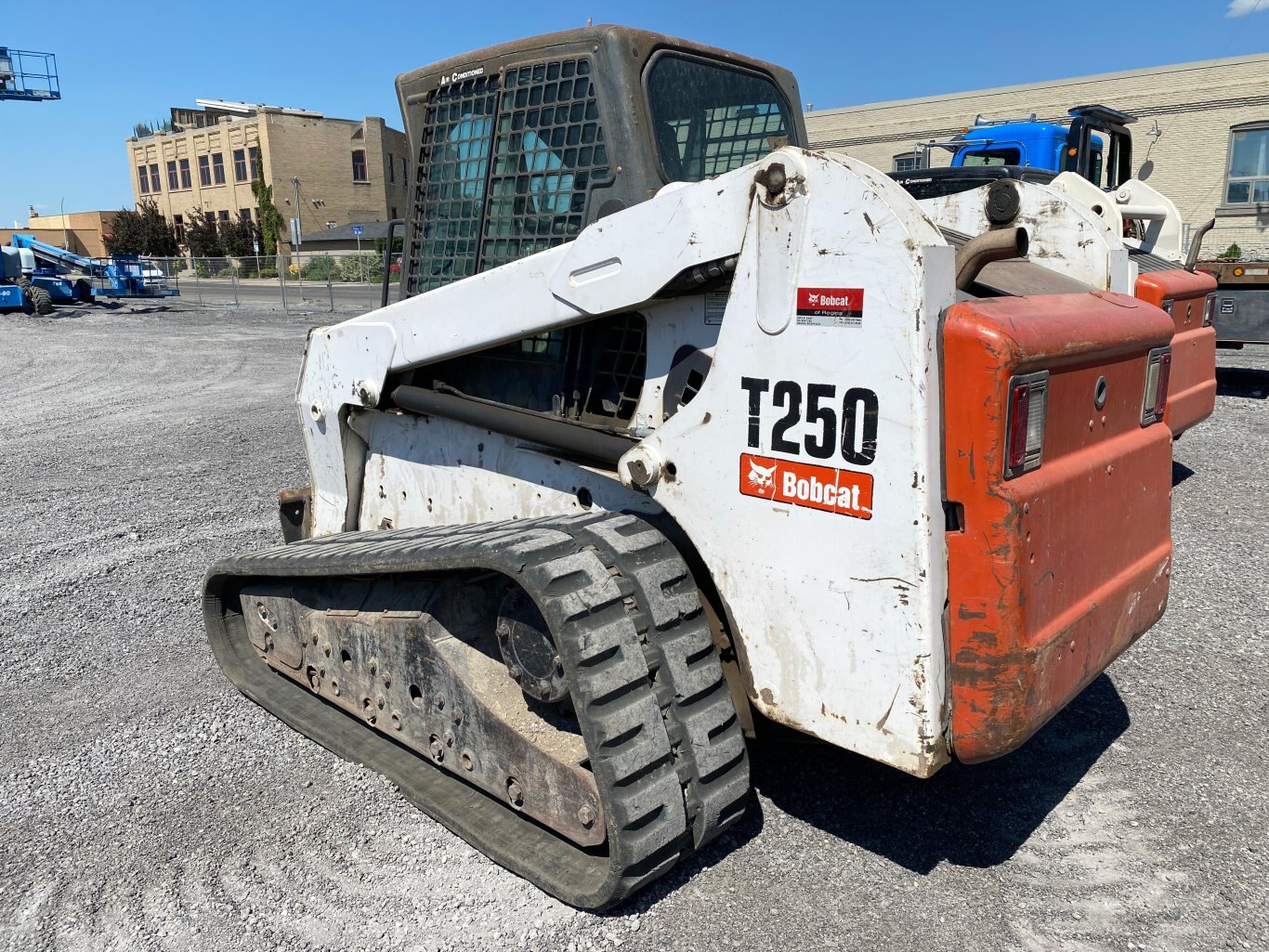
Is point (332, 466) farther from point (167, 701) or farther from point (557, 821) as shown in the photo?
point (557, 821)

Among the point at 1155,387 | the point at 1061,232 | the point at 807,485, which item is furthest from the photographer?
the point at 1061,232

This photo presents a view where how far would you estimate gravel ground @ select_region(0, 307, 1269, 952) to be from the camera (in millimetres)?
2508

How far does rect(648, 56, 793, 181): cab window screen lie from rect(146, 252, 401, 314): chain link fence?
22125mm

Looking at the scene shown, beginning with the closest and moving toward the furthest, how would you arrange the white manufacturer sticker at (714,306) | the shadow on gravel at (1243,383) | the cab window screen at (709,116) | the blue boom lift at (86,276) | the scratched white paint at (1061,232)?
the white manufacturer sticker at (714,306) < the cab window screen at (709,116) < the scratched white paint at (1061,232) < the shadow on gravel at (1243,383) < the blue boom lift at (86,276)

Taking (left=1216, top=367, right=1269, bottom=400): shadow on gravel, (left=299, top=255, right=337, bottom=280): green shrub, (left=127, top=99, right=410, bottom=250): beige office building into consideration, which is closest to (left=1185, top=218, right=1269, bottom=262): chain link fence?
(left=1216, top=367, right=1269, bottom=400): shadow on gravel

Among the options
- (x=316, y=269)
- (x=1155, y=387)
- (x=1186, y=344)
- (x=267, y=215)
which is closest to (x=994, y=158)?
(x=1186, y=344)

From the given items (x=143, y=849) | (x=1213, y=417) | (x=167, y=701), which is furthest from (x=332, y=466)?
(x=1213, y=417)

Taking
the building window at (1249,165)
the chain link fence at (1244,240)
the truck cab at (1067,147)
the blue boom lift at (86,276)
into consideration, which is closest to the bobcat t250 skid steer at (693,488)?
the truck cab at (1067,147)

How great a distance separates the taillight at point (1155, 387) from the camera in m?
2.83

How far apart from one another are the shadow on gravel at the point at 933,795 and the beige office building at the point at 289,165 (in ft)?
180

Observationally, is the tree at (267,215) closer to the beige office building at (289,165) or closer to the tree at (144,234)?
the beige office building at (289,165)

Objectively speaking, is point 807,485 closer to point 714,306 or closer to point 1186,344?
point 714,306

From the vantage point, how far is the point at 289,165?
56.6 metres

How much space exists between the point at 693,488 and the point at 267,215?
194ft
